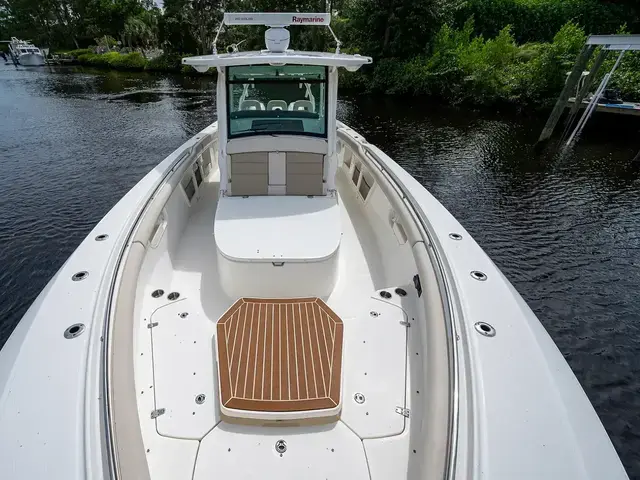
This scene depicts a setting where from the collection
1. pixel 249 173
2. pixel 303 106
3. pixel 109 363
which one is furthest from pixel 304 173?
pixel 109 363

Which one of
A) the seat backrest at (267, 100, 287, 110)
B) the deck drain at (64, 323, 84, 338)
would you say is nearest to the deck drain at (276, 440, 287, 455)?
the deck drain at (64, 323, 84, 338)

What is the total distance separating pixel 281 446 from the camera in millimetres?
2246

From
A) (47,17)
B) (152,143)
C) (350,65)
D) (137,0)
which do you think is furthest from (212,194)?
(47,17)

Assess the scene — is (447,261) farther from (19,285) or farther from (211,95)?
(211,95)

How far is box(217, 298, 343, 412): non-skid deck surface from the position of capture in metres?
2.38

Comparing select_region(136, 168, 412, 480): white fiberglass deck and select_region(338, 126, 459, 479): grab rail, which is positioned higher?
select_region(338, 126, 459, 479): grab rail

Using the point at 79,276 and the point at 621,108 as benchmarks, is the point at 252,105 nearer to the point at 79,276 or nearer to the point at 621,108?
the point at 79,276

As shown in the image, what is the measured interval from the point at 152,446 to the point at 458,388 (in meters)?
1.82

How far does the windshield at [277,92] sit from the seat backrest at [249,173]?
0.28 meters

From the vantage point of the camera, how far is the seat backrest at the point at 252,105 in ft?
14.4

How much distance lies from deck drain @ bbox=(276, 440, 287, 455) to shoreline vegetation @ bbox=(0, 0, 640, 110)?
1012 cm

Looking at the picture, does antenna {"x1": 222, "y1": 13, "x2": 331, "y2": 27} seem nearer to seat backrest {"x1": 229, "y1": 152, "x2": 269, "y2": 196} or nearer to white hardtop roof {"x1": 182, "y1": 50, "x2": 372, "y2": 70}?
white hardtop roof {"x1": 182, "y1": 50, "x2": 372, "y2": 70}

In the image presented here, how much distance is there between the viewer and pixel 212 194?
5730mm

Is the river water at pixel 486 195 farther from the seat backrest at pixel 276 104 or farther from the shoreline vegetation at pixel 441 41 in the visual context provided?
the seat backrest at pixel 276 104
